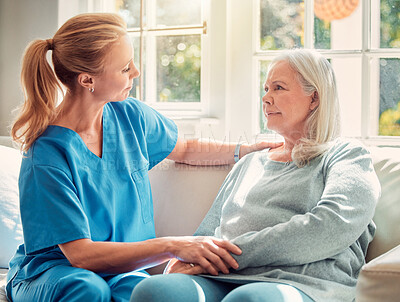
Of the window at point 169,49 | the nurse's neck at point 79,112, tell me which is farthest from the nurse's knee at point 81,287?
the window at point 169,49

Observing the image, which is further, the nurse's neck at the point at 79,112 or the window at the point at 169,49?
the window at the point at 169,49

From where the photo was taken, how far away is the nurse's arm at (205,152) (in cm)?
173

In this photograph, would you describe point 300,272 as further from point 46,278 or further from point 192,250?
point 46,278

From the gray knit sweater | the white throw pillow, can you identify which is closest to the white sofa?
the white throw pillow

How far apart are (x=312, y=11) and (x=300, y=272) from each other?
1394mm

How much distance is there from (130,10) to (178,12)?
297mm

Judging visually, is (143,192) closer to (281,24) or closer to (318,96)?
(318,96)

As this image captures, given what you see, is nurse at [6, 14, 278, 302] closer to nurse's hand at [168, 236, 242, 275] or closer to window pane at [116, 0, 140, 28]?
nurse's hand at [168, 236, 242, 275]

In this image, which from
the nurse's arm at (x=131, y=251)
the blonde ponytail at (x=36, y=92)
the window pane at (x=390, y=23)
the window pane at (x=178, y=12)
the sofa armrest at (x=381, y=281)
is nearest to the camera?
the sofa armrest at (x=381, y=281)

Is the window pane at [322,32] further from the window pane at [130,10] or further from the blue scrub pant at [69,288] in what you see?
the blue scrub pant at [69,288]

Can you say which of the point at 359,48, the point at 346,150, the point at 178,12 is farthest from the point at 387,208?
the point at 178,12

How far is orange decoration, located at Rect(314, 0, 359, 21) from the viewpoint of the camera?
2117 millimetres

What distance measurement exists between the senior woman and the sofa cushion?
33 millimetres

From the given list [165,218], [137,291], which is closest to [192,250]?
[137,291]
